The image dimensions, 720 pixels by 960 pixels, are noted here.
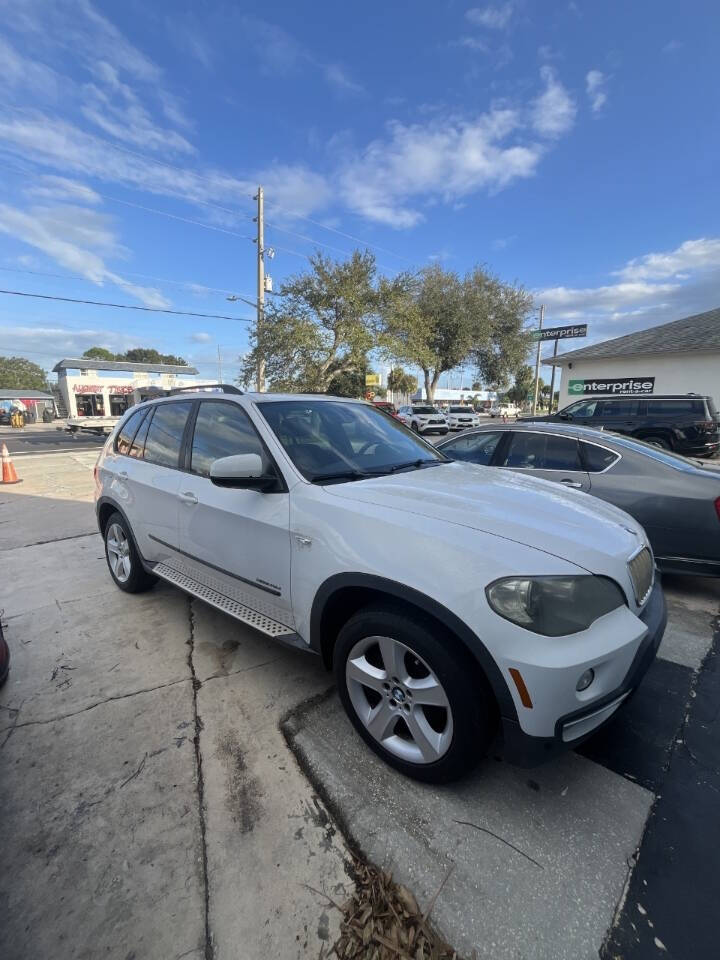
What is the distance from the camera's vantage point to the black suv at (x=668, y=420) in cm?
1109

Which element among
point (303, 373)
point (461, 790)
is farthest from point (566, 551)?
point (303, 373)

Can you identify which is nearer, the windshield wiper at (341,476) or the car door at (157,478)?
the windshield wiper at (341,476)

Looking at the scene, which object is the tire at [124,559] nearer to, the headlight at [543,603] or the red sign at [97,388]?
the headlight at [543,603]

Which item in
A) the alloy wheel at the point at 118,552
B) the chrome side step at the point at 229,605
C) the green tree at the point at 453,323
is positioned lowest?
the alloy wheel at the point at 118,552

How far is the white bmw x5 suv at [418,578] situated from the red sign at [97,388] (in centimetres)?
4754

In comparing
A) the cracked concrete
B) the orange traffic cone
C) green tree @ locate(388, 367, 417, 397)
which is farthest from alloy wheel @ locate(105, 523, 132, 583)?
green tree @ locate(388, 367, 417, 397)

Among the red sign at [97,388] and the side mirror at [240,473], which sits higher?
the red sign at [97,388]

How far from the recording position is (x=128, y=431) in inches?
156

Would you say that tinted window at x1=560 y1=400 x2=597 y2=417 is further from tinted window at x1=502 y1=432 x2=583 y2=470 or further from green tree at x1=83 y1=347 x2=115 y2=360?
green tree at x1=83 y1=347 x2=115 y2=360

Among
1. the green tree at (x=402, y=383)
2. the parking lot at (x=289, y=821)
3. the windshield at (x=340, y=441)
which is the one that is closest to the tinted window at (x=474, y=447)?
the windshield at (x=340, y=441)

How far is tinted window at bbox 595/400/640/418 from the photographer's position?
11945mm

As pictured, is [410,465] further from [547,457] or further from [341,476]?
[547,457]

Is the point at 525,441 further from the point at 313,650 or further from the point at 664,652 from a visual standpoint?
the point at 313,650

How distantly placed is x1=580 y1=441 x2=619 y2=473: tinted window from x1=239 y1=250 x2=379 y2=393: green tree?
1732 centimetres
